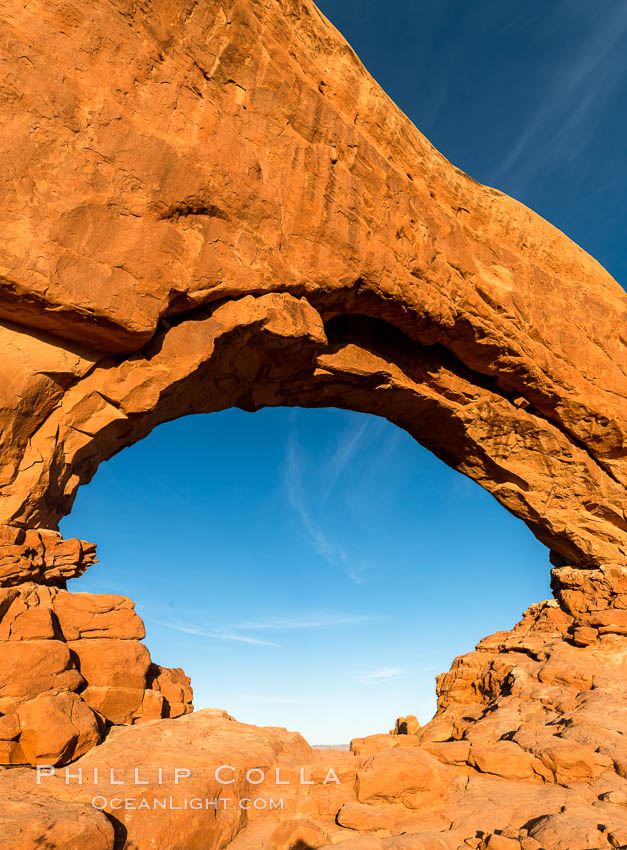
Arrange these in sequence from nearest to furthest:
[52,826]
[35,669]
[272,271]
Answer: [52,826]
[35,669]
[272,271]

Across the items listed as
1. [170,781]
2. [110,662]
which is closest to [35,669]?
[110,662]

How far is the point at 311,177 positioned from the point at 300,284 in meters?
2.37

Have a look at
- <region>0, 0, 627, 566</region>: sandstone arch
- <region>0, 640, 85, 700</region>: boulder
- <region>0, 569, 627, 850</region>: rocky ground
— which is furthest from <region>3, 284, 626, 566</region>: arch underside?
<region>0, 569, 627, 850</region>: rocky ground

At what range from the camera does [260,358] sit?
37.7 ft

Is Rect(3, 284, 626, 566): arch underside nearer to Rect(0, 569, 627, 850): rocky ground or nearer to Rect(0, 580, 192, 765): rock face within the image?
Rect(0, 580, 192, 765): rock face

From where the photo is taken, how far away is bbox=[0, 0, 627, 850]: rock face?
6.62 metres

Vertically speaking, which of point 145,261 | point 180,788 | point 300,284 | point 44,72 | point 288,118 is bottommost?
point 180,788

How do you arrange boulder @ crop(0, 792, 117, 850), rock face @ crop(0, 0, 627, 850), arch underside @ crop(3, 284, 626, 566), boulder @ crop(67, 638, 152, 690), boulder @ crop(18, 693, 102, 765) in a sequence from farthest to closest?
arch underside @ crop(3, 284, 626, 566), boulder @ crop(67, 638, 152, 690), rock face @ crop(0, 0, 627, 850), boulder @ crop(18, 693, 102, 765), boulder @ crop(0, 792, 117, 850)

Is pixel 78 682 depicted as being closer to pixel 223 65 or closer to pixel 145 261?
pixel 145 261

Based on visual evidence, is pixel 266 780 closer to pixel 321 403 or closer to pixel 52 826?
pixel 52 826

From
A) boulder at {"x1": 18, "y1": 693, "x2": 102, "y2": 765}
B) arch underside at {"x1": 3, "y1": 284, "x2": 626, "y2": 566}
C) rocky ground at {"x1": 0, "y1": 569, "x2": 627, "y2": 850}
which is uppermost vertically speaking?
arch underside at {"x1": 3, "y1": 284, "x2": 626, "y2": 566}

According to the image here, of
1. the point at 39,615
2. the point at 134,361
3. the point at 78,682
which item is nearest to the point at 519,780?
the point at 78,682

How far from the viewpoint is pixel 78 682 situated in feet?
24.0

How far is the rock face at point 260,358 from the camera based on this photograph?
662 centimetres
